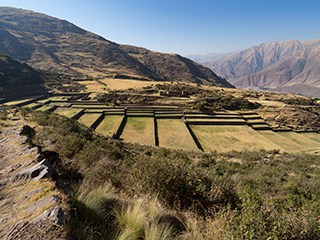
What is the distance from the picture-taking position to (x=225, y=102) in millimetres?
66688

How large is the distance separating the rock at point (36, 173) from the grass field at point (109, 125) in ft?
103

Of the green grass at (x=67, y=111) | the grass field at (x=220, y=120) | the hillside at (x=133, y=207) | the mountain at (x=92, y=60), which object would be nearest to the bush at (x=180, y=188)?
the hillside at (x=133, y=207)

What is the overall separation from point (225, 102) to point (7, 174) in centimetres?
6537

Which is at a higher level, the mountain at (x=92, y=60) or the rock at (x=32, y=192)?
the rock at (x=32, y=192)

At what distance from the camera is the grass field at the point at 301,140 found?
4208 centimetres

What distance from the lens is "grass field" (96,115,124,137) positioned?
125 ft

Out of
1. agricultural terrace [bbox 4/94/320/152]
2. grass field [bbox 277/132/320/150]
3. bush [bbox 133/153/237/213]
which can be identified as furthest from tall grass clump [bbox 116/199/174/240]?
grass field [bbox 277/132/320/150]

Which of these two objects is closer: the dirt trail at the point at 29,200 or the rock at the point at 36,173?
the dirt trail at the point at 29,200

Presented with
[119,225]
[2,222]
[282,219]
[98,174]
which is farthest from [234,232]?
[98,174]

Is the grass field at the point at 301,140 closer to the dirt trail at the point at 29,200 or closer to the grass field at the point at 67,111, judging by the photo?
the grass field at the point at 67,111

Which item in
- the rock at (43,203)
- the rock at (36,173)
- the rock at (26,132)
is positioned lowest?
the rock at (26,132)

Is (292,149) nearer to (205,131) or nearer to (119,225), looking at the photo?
(205,131)

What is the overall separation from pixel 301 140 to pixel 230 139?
51.1 feet

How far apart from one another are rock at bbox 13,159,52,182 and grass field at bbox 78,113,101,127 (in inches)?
1430
